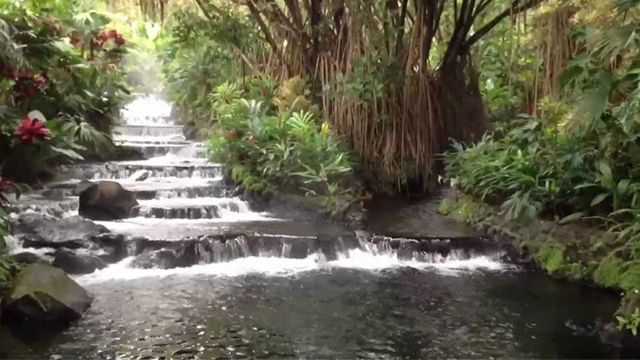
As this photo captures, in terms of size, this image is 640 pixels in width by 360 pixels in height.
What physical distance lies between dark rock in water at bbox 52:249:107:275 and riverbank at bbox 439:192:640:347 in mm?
4461

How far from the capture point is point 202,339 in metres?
5.10

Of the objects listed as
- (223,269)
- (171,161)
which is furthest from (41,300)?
(171,161)

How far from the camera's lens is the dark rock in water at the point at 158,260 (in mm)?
7203

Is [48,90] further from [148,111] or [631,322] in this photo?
[148,111]

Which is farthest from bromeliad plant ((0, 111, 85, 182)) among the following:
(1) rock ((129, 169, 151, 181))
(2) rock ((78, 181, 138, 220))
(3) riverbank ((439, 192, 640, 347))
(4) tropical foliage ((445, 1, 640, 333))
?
(3) riverbank ((439, 192, 640, 347))

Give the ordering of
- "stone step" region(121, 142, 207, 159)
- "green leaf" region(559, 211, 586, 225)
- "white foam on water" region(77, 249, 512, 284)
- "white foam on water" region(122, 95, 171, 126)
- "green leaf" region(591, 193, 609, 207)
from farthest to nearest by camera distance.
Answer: "white foam on water" region(122, 95, 171, 126) < "stone step" region(121, 142, 207, 159) < "green leaf" region(559, 211, 586, 225) < "white foam on water" region(77, 249, 512, 284) < "green leaf" region(591, 193, 609, 207)

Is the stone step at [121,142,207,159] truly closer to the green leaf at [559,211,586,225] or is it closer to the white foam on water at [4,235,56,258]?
the white foam on water at [4,235,56,258]

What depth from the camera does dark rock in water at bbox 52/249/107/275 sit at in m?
6.85

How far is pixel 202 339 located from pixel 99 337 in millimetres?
760

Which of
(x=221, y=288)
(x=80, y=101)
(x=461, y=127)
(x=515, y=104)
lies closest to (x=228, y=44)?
(x=80, y=101)

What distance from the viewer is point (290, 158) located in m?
9.55

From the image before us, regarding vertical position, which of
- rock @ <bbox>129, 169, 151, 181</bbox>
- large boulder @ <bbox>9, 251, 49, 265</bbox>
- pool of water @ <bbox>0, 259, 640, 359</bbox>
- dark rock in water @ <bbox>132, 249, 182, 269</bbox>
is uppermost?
rock @ <bbox>129, 169, 151, 181</bbox>

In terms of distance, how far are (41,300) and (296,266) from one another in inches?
109

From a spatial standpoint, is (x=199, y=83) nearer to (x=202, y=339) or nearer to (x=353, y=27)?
(x=353, y=27)
